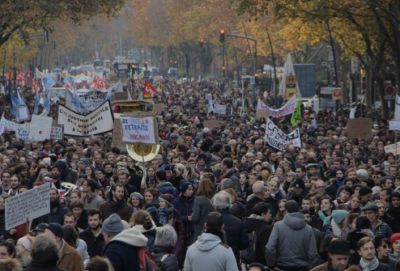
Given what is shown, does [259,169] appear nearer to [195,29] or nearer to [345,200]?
[345,200]

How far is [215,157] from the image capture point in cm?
1424

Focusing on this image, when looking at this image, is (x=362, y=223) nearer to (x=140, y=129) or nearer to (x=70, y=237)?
(x=70, y=237)

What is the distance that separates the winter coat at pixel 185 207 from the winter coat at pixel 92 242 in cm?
200

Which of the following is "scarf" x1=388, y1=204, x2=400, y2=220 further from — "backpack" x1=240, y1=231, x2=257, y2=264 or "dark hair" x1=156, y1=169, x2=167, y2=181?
"dark hair" x1=156, y1=169, x2=167, y2=181

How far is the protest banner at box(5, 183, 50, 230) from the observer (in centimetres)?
739

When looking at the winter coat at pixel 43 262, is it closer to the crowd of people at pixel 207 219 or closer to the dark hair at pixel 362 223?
the crowd of people at pixel 207 219

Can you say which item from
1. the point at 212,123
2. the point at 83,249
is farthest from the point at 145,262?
the point at 212,123

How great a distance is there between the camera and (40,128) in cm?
1778

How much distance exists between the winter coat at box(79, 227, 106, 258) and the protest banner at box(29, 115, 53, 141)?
10353 mm

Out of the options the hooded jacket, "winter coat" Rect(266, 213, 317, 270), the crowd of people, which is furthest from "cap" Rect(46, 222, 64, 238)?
the hooded jacket

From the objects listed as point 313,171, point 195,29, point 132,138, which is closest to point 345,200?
point 313,171

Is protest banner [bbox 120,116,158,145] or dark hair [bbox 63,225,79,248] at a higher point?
protest banner [bbox 120,116,158,145]

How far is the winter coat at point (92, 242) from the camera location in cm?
763

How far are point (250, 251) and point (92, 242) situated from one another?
1.78 meters
